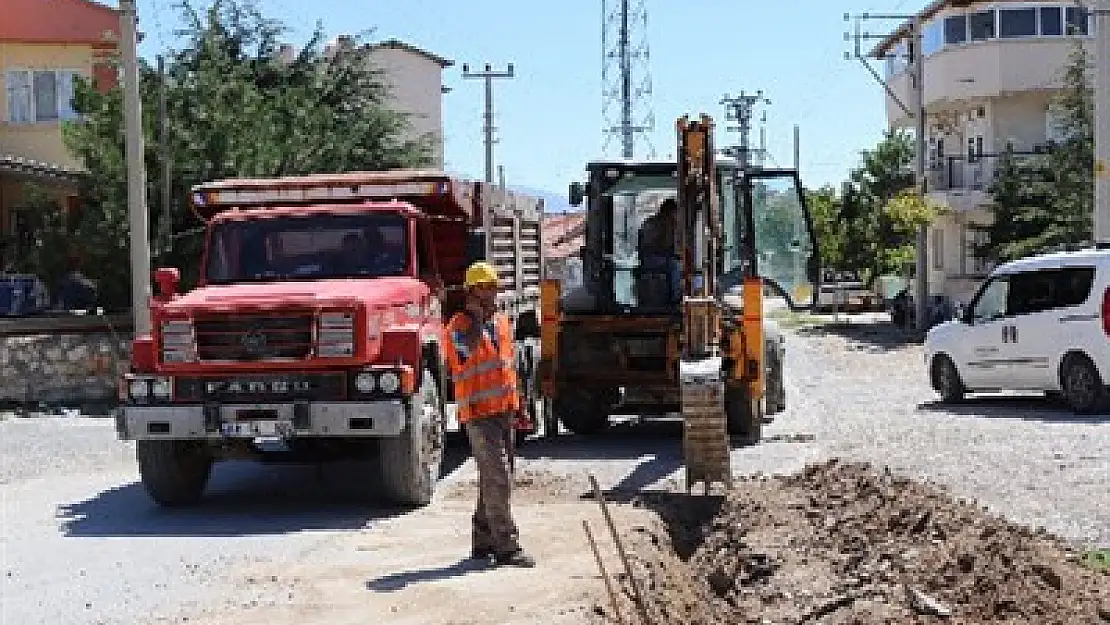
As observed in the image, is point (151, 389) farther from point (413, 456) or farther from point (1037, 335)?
point (1037, 335)

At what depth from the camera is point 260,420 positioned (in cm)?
1231

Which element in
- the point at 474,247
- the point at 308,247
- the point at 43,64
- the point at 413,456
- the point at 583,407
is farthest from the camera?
the point at 43,64

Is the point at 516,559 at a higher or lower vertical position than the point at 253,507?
higher

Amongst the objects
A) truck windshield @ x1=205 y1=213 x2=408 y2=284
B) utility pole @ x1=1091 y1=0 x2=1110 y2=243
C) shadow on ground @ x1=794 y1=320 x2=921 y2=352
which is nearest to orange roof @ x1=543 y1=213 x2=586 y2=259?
truck windshield @ x1=205 y1=213 x2=408 y2=284

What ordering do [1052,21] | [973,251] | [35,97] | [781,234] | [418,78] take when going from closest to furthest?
[781,234] → [35,97] → [973,251] → [1052,21] → [418,78]

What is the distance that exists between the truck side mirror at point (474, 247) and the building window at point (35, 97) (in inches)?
949

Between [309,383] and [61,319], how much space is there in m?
11.6

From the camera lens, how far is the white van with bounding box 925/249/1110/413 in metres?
19.0

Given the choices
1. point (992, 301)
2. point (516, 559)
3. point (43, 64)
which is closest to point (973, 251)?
point (992, 301)

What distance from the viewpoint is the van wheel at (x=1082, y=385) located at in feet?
61.9

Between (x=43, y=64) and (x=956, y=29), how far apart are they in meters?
27.3

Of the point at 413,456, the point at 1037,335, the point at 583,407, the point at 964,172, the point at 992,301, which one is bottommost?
the point at 583,407

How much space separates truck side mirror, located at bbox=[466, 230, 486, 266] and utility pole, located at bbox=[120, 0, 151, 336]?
6490 mm

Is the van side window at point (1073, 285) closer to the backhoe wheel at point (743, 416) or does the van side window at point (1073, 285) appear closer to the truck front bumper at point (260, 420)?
the backhoe wheel at point (743, 416)
